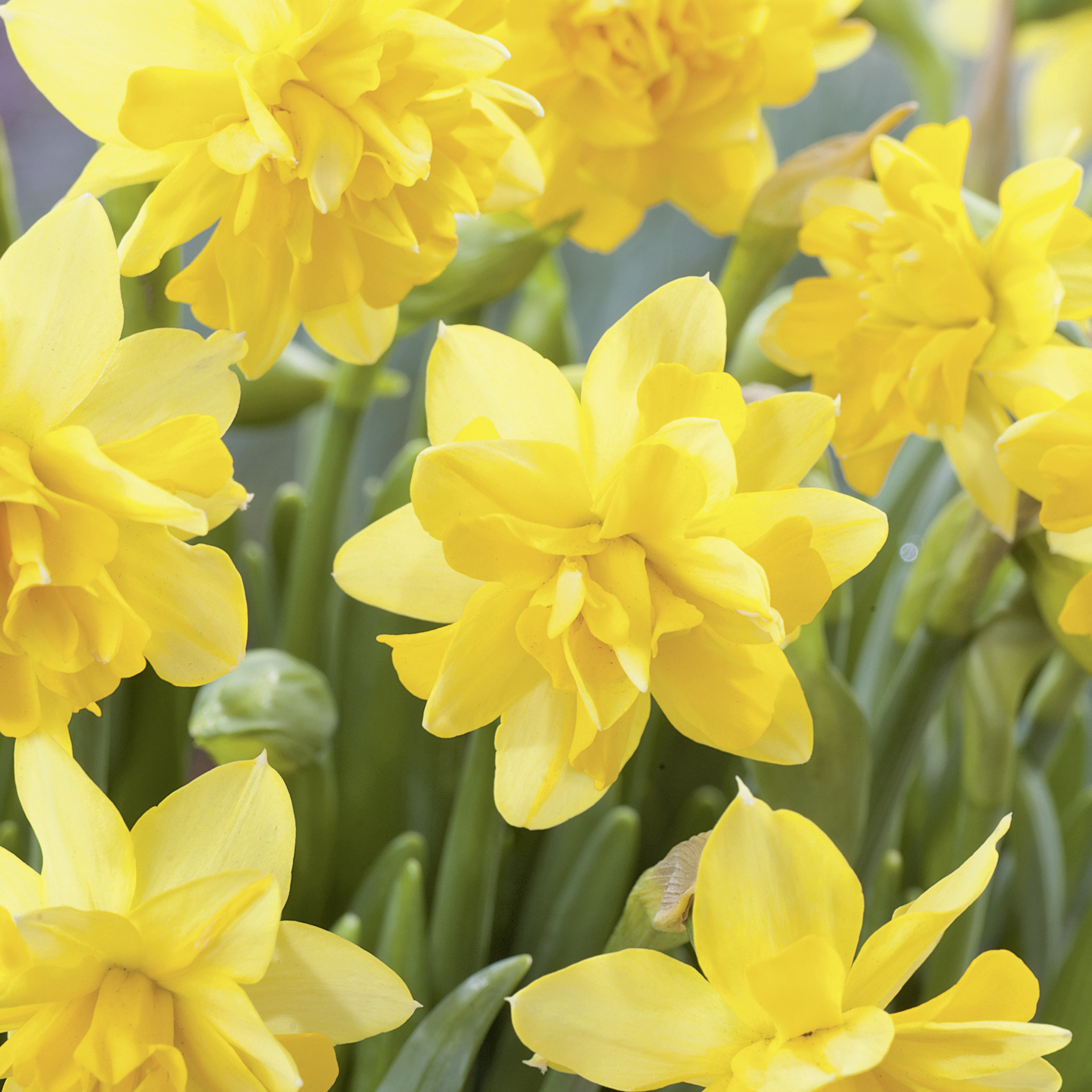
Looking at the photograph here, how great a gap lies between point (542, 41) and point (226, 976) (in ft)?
1.17

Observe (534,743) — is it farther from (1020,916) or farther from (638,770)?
(1020,916)

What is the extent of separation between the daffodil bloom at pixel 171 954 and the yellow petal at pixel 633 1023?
0.04m

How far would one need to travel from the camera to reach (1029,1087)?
322 millimetres

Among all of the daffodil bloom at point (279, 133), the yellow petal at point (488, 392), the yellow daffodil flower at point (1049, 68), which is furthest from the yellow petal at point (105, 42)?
the yellow daffodil flower at point (1049, 68)

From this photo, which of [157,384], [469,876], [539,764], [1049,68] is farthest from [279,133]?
[1049,68]

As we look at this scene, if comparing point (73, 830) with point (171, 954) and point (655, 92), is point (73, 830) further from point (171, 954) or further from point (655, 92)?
point (655, 92)

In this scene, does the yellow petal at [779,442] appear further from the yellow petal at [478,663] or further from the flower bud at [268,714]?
the flower bud at [268,714]

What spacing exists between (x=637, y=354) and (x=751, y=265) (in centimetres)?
18

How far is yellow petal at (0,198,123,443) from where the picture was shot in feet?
1.05

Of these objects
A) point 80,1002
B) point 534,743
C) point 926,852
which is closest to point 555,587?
point 534,743

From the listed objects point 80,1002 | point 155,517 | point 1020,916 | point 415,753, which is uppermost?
point 155,517

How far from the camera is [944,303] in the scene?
393 mm

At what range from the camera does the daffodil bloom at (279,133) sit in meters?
0.33

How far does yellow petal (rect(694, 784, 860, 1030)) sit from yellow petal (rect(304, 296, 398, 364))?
0.20 metres
